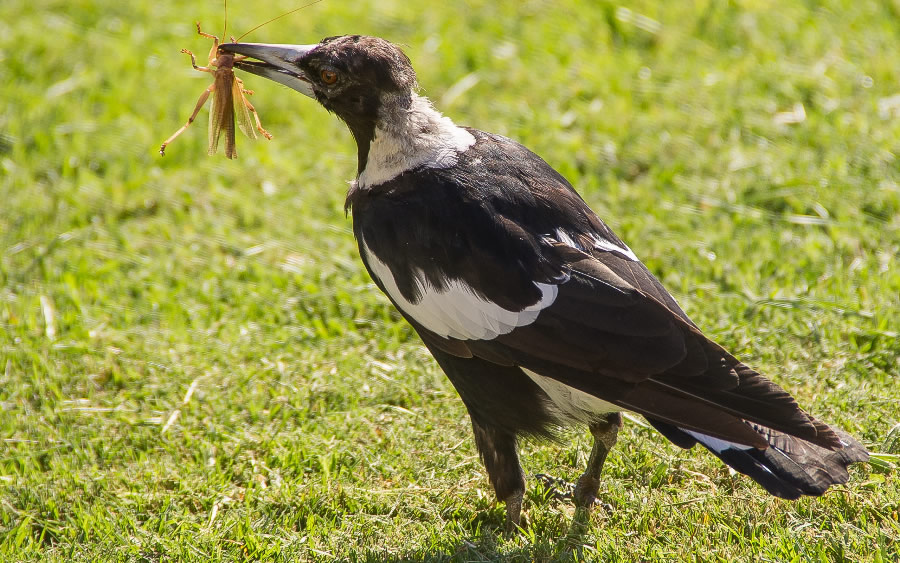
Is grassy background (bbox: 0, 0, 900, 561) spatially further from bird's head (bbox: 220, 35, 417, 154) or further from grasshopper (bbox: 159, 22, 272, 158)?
bird's head (bbox: 220, 35, 417, 154)

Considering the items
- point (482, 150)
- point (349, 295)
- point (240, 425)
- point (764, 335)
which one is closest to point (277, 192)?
point (349, 295)

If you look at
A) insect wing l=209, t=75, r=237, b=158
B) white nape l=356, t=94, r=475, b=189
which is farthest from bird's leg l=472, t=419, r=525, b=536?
insect wing l=209, t=75, r=237, b=158

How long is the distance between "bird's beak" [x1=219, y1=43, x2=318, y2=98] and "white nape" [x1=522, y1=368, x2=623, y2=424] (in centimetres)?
123

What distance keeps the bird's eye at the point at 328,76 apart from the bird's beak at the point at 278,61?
67mm

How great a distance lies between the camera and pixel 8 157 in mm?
5344

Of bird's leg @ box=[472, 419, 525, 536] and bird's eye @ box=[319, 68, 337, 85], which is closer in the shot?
bird's leg @ box=[472, 419, 525, 536]

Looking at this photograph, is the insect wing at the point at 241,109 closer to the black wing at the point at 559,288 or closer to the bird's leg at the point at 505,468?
the black wing at the point at 559,288

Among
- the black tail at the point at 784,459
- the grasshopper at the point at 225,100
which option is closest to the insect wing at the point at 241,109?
→ the grasshopper at the point at 225,100

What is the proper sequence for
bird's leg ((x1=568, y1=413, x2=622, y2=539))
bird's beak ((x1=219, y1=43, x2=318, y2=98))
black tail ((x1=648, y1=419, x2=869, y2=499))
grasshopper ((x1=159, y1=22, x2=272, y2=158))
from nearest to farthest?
1. black tail ((x1=648, y1=419, x2=869, y2=499))
2. bird's leg ((x1=568, y1=413, x2=622, y2=539))
3. bird's beak ((x1=219, y1=43, x2=318, y2=98))
4. grasshopper ((x1=159, y1=22, x2=272, y2=158))

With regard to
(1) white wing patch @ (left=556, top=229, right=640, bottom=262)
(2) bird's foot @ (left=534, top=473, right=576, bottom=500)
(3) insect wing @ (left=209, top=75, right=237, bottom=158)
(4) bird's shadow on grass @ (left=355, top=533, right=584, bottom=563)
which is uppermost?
(3) insect wing @ (left=209, top=75, right=237, bottom=158)

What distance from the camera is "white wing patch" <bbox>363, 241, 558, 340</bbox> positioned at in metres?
2.87

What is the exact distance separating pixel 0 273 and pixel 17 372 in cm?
83

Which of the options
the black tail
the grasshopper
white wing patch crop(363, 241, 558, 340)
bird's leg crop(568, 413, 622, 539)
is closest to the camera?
the black tail

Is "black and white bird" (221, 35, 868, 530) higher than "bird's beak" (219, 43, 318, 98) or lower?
lower
